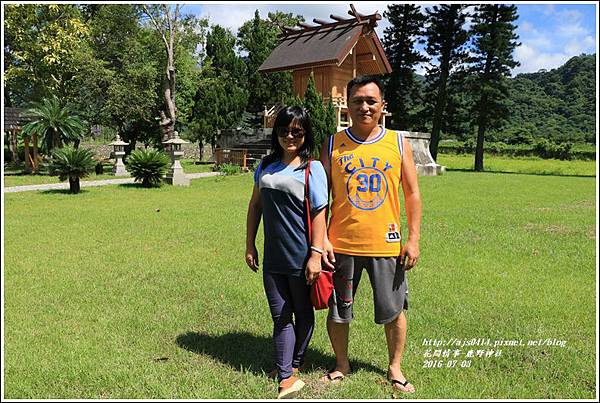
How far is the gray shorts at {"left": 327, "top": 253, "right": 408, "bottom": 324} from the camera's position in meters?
2.83

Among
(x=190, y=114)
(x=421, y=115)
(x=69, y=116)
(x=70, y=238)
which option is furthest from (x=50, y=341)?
(x=421, y=115)

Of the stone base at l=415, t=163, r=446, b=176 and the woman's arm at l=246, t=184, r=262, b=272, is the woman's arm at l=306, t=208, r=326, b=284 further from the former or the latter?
the stone base at l=415, t=163, r=446, b=176

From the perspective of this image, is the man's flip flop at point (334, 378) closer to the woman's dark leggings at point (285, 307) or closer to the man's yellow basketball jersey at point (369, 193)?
the woman's dark leggings at point (285, 307)

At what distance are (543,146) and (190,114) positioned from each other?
24.5 metres

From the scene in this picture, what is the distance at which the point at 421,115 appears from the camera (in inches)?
1162

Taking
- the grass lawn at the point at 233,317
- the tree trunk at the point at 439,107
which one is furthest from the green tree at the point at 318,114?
the tree trunk at the point at 439,107

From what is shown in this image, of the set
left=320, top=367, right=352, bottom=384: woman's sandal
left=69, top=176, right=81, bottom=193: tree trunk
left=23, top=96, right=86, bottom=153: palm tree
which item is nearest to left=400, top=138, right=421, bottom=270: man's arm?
left=320, top=367, right=352, bottom=384: woman's sandal

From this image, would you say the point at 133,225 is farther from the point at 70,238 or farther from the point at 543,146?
the point at 543,146

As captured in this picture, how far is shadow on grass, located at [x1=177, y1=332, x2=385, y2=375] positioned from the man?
0.52m

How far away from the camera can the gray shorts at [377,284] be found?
2834 mm

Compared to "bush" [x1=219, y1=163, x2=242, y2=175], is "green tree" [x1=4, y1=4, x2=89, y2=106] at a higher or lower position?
higher

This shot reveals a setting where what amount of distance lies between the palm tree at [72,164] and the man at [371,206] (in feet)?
36.2

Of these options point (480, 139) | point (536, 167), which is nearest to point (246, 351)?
point (480, 139)

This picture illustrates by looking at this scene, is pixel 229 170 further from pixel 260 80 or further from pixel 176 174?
pixel 260 80
